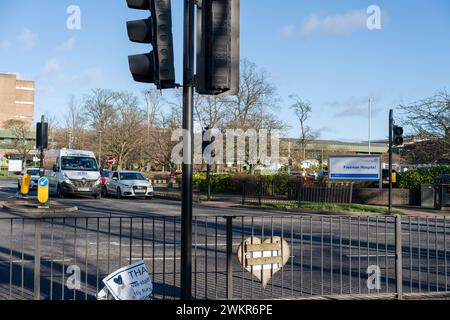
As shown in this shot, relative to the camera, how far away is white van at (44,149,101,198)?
28969 mm

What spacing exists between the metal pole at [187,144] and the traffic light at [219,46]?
96 millimetres

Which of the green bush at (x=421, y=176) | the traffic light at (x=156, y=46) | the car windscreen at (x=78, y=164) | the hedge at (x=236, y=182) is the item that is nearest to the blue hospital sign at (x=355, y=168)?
the green bush at (x=421, y=176)

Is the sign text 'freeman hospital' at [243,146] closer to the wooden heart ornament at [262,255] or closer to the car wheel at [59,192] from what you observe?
the car wheel at [59,192]

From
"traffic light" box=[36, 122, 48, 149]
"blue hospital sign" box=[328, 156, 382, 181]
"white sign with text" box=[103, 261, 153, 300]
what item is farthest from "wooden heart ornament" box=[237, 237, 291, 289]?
"blue hospital sign" box=[328, 156, 382, 181]

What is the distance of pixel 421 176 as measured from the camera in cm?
2902

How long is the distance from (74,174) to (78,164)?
3.06 feet

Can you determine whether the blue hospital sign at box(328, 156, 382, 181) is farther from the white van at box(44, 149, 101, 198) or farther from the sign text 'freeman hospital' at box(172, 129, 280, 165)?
the sign text 'freeman hospital' at box(172, 129, 280, 165)

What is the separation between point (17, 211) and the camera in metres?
19.8

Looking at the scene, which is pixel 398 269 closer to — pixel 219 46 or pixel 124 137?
pixel 219 46

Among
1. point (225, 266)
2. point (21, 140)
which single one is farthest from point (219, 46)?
point (21, 140)

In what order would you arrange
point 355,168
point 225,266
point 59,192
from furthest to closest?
point 59,192
point 355,168
point 225,266

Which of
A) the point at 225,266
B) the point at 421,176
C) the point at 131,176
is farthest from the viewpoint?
the point at 131,176
